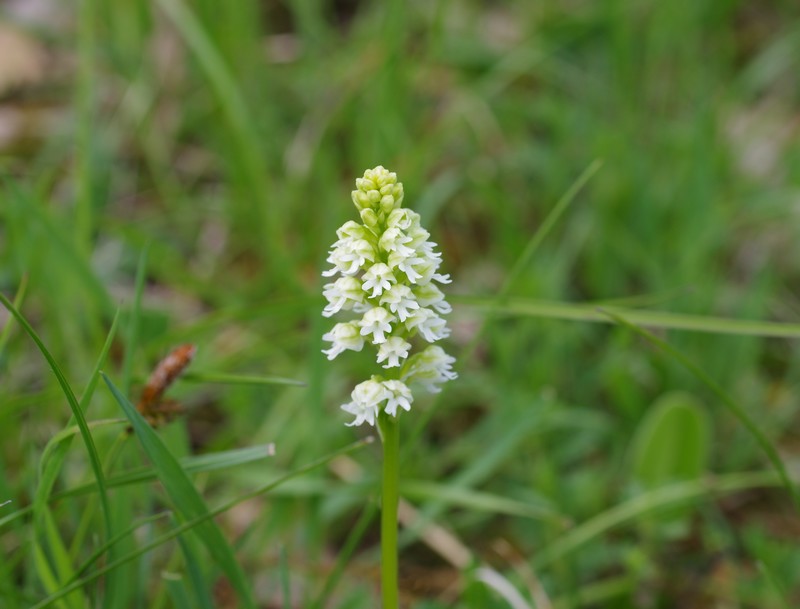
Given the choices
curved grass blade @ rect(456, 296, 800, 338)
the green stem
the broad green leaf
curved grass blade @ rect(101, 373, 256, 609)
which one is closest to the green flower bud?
the green stem

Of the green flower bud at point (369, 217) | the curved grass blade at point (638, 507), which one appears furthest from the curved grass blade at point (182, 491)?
the curved grass blade at point (638, 507)

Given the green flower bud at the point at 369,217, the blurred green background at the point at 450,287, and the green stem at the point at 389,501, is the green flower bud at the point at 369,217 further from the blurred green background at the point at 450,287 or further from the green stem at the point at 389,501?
the blurred green background at the point at 450,287

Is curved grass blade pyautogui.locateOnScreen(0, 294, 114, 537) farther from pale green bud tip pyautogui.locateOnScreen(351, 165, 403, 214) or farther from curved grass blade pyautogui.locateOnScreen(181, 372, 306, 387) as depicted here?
pale green bud tip pyautogui.locateOnScreen(351, 165, 403, 214)

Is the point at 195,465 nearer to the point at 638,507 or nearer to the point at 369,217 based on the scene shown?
the point at 369,217

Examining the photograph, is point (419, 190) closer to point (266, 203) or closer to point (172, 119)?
point (266, 203)

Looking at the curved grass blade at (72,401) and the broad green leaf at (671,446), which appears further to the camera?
the broad green leaf at (671,446)

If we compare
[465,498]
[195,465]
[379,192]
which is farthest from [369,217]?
[465,498]
